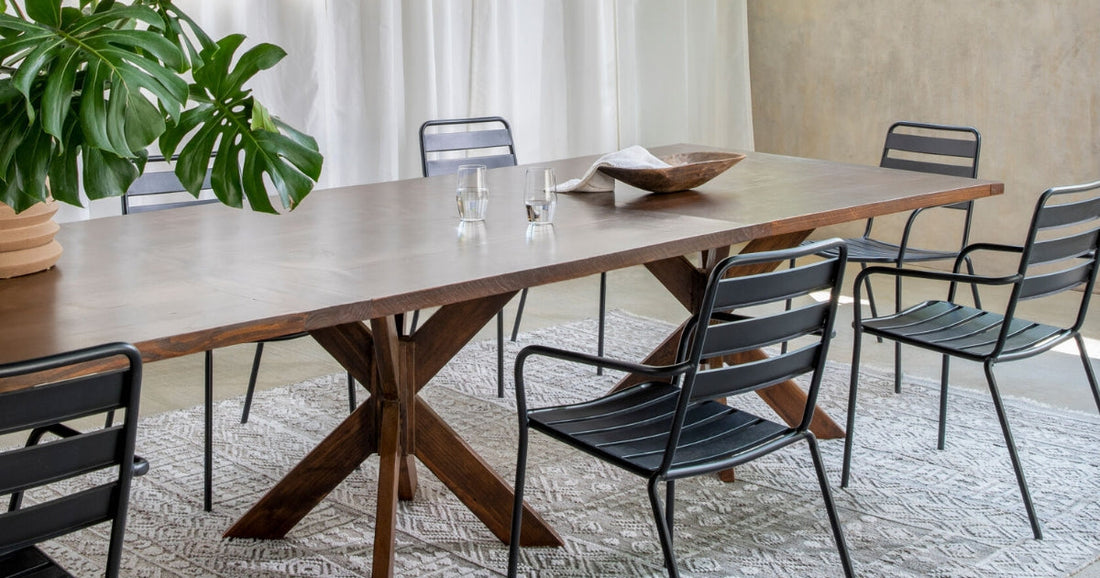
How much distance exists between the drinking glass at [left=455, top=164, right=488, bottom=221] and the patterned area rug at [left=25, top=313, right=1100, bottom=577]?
0.73 meters

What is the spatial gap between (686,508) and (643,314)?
199 centimetres

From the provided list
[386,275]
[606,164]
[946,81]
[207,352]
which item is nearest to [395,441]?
[386,275]

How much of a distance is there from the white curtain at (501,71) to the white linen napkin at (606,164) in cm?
184

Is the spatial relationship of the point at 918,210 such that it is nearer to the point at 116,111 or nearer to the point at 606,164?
the point at 606,164

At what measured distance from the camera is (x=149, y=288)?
6.84 ft

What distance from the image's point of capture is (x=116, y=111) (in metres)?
1.76

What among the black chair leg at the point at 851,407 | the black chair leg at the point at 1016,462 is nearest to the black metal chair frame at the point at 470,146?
the black chair leg at the point at 851,407

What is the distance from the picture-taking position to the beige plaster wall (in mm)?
5125

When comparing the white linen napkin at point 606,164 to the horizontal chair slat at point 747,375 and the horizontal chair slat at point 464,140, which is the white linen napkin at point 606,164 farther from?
the horizontal chair slat at point 747,375

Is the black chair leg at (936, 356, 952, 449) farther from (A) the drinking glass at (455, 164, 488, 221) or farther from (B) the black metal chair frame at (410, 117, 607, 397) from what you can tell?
(A) the drinking glass at (455, 164, 488, 221)

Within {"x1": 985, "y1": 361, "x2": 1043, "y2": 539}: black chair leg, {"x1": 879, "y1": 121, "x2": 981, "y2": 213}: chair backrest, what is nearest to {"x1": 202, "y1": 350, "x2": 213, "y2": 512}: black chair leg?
{"x1": 985, "y1": 361, "x2": 1043, "y2": 539}: black chair leg

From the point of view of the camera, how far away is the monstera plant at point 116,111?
5.79ft

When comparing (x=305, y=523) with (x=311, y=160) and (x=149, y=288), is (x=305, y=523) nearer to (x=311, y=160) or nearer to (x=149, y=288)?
(x=149, y=288)

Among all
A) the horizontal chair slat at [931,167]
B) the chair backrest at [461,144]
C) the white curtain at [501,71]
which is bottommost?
the horizontal chair slat at [931,167]
